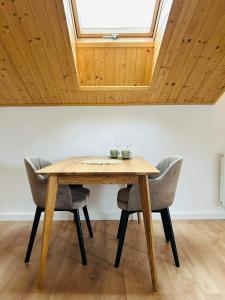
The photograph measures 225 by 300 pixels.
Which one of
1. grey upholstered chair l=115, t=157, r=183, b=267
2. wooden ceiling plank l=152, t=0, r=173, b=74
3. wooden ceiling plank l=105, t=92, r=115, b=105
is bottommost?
grey upholstered chair l=115, t=157, r=183, b=267

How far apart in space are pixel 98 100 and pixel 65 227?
A: 147 cm

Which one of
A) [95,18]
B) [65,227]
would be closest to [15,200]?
[65,227]

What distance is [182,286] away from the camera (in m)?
1.54

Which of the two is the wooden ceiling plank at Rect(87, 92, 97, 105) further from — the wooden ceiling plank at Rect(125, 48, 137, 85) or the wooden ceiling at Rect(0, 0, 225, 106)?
the wooden ceiling plank at Rect(125, 48, 137, 85)

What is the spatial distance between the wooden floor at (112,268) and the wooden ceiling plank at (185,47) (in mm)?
1506

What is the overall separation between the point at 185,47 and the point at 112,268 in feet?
6.06

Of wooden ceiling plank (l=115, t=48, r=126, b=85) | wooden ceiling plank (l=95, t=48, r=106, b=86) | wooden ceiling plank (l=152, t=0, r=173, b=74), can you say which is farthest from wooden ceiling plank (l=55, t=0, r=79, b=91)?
wooden ceiling plank (l=152, t=0, r=173, b=74)

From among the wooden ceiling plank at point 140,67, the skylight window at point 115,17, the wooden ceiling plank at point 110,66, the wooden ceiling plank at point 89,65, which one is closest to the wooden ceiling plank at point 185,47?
the wooden ceiling plank at point 140,67

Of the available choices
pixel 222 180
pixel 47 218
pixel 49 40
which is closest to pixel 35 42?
pixel 49 40

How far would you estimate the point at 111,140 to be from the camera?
9.16 ft

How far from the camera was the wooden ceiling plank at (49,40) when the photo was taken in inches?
61.2

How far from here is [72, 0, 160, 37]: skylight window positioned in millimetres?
2139

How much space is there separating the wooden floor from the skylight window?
202 cm

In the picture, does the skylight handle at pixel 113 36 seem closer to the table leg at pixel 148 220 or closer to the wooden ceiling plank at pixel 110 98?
the wooden ceiling plank at pixel 110 98
